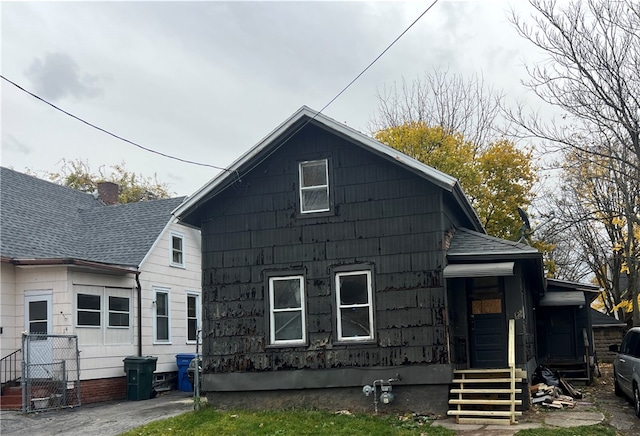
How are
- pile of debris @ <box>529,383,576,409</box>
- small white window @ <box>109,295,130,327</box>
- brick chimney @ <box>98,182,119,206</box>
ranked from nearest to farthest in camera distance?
pile of debris @ <box>529,383,576,409</box> → small white window @ <box>109,295,130,327</box> → brick chimney @ <box>98,182,119,206</box>

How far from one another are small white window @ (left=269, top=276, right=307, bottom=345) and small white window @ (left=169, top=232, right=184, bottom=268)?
8.22 meters

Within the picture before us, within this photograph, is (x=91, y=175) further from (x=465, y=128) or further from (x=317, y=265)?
(x=317, y=265)

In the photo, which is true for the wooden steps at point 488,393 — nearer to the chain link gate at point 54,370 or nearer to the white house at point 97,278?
the chain link gate at point 54,370

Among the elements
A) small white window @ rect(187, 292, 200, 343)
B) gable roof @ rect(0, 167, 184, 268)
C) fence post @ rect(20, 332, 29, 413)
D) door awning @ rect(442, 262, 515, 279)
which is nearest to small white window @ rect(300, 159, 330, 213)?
door awning @ rect(442, 262, 515, 279)

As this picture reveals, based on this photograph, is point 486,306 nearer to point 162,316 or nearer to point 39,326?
point 162,316

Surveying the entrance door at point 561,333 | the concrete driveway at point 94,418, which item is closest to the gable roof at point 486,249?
the concrete driveway at point 94,418

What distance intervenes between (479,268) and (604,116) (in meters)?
6.39

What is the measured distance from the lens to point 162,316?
834 inches

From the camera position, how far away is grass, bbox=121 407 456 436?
38.7 feet

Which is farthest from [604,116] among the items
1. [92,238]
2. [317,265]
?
[92,238]

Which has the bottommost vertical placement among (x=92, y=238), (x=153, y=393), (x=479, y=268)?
(x=153, y=393)

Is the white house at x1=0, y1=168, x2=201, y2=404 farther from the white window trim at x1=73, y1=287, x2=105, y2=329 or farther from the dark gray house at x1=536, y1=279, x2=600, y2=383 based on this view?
the dark gray house at x1=536, y1=279, x2=600, y2=383

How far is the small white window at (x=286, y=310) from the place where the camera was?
14.4 meters

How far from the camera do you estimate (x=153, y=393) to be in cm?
1886
